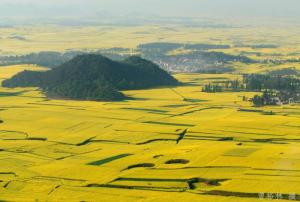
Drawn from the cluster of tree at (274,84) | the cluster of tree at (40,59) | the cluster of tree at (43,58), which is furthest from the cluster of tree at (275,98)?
the cluster of tree at (43,58)

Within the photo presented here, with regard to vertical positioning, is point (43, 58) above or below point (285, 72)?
above

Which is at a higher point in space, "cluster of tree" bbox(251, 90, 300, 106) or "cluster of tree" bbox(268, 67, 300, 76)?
"cluster of tree" bbox(268, 67, 300, 76)

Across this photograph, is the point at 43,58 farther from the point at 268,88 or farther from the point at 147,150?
the point at 147,150

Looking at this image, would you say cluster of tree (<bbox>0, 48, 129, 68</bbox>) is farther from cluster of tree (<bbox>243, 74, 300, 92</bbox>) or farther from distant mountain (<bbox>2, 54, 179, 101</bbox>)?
cluster of tree (<bbox>243, 74, 300, 92</bbox>)

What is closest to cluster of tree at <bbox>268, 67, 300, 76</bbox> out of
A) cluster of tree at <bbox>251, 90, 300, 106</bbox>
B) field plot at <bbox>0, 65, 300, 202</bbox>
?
cluster of tree at <bbox>251, 90, 300, 106</bbox>

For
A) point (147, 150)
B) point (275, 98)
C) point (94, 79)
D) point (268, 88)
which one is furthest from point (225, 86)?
point (147, 150)

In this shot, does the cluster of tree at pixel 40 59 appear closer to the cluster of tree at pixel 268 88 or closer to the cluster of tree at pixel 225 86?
the cluster of tree at pixel 225 86
